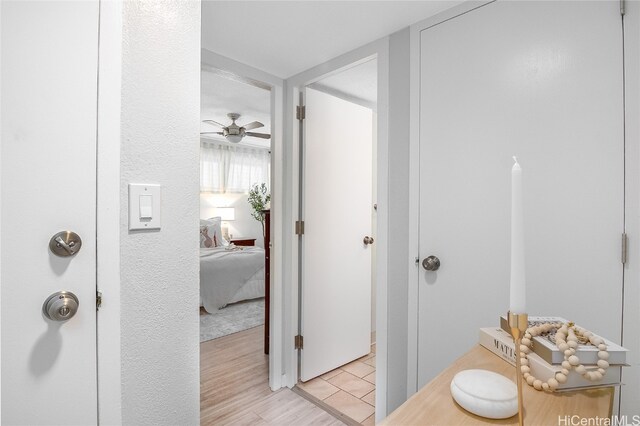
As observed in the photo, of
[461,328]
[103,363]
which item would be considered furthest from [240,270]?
[103,363]

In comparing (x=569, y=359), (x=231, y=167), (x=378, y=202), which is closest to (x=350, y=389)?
(x=378, y=202)

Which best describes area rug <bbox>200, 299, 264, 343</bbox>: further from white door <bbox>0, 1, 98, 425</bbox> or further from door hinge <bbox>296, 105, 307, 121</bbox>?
white door <bbox>0, 1, 98, 425</bbox>

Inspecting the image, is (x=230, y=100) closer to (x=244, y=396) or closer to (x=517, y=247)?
(x=244, y=396)

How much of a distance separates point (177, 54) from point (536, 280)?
1.53 meters

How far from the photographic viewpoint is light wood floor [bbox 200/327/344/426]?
1.95 meters

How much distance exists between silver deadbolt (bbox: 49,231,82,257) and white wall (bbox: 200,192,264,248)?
535cm

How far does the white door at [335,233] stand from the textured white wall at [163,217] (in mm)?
1369

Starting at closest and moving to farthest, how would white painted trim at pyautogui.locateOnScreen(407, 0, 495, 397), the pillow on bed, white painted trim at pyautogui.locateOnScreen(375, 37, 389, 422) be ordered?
white painted trim at pyautogui.locateOnScreen(407, 0, 495, 397), white painted trim at pyautogui.locateOnScreen(375, 37, 389, 422), the pillow on bed

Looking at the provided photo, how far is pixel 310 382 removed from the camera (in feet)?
7.89

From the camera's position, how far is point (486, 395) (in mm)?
A: 622

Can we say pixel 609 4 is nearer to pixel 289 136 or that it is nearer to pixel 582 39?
pixel 582 39

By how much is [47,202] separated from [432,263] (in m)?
1.48

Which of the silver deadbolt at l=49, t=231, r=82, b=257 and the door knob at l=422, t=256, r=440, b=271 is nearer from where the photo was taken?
the silver deadbolt at l=49, t=231, r=82, b=257

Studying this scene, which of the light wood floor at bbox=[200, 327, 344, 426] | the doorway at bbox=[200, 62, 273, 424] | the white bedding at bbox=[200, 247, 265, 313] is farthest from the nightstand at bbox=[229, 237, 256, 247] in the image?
the light wood floor at bbox=[200, 327, 344, 426]
